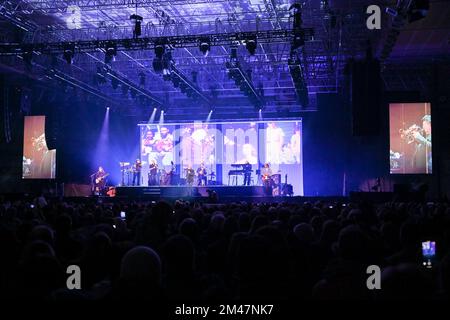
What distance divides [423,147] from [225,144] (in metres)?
9.35

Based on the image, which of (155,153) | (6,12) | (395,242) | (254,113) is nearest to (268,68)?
(254,113)

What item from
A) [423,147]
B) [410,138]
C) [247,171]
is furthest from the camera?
[247,171]

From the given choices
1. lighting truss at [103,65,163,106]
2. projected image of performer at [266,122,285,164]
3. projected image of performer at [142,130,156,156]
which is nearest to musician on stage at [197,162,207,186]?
projected image of performer at [266,122,285,164]

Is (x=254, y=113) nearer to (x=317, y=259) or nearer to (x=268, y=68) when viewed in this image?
(x=268, y=68)

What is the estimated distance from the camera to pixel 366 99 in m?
10.6

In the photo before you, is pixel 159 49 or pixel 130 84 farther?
pixel 130 84

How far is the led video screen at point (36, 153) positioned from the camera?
20719 millimetres

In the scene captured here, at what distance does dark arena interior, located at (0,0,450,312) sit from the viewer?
10.2 ft

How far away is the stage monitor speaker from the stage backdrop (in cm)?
1129

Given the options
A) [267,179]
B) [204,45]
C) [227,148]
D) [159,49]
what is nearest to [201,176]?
[227,148]

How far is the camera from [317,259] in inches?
163

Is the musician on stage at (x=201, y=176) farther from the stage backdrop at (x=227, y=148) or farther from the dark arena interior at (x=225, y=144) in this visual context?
the stage backdrop at (x=227, y=148)

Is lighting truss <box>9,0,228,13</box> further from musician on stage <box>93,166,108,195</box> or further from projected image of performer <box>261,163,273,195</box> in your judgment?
musician on stage <box>93,166,108,195</box>

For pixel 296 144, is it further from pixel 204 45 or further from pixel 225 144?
pixel 204 45
